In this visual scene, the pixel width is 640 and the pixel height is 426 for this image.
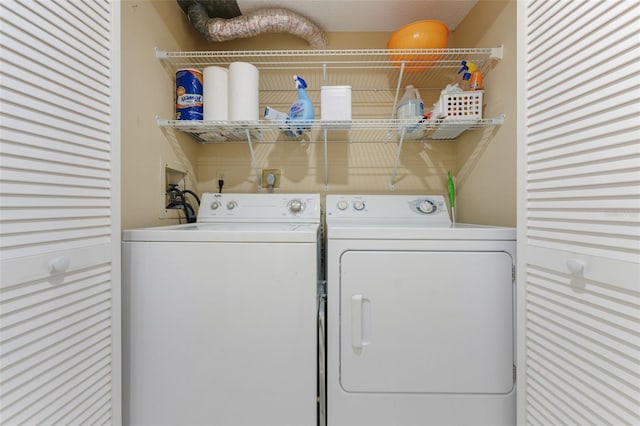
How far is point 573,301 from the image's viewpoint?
859mm

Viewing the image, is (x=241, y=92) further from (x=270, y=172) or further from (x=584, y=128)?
(x=584, y=128)

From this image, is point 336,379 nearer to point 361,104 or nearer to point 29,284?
point 29,284

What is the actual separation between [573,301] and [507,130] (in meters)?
1.00

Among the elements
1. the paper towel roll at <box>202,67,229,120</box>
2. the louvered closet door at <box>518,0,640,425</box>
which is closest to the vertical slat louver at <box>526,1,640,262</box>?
the louvered closet door at <box>518,0,640,425</box>

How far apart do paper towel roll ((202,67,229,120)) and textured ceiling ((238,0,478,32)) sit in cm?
55

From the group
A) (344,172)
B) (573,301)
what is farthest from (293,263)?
(344,172)

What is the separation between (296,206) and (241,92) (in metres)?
0.77

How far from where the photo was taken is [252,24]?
182 centimetres

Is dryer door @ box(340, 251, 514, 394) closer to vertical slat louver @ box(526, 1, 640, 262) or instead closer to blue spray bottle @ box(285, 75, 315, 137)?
vertical slat louver @ box(526, 1, 640, 262)

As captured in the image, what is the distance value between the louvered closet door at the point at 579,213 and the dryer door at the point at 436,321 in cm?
13

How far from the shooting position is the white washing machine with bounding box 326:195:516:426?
1184 millimetres

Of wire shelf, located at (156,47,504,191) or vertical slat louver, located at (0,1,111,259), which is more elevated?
wire shelf, located at (156,47,504,191)

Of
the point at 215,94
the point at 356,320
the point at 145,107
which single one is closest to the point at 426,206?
the point at 356,320

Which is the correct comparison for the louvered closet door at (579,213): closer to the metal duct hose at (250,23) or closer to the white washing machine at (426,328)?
the white washing machine at (426,328)
